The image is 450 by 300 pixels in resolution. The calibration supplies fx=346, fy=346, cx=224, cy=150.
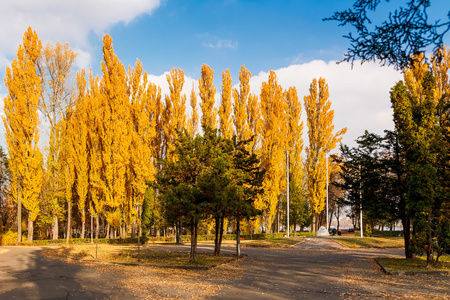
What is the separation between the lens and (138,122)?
36969 millimetres

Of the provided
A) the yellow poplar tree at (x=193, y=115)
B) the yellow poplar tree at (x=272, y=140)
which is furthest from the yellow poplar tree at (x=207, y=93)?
the yellow poplar tree at (x=272, y=140)

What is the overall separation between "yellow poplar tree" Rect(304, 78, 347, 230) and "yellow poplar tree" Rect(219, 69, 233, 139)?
12.1 metres

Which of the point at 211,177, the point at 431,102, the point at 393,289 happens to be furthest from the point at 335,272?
the point at 431,102

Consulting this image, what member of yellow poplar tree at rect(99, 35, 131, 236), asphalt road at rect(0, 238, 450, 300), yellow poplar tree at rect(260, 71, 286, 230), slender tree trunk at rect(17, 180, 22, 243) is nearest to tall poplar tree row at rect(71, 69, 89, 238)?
yellow poplar tree at rect(99, 35, 131, 236)

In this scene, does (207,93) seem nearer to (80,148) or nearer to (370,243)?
(80,148)

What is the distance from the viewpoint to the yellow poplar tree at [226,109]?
128ft

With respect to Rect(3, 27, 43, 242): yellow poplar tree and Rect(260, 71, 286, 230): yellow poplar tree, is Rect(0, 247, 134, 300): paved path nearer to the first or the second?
Rect(3, 27, 43, 242): yellow poplar tree

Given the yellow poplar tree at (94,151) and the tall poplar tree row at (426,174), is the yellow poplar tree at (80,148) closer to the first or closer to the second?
the yellow poplar tree at (94,151)

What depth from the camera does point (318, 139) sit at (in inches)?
1762

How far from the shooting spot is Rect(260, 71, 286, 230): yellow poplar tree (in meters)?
37.2

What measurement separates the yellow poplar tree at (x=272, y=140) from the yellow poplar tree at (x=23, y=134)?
2243 cm

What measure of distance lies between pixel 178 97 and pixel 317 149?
18.9m

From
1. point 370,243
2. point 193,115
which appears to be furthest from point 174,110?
point 370,243

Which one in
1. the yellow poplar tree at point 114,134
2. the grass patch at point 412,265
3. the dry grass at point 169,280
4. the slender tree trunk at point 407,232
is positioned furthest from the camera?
the yellow poplar tree at point 114,134
